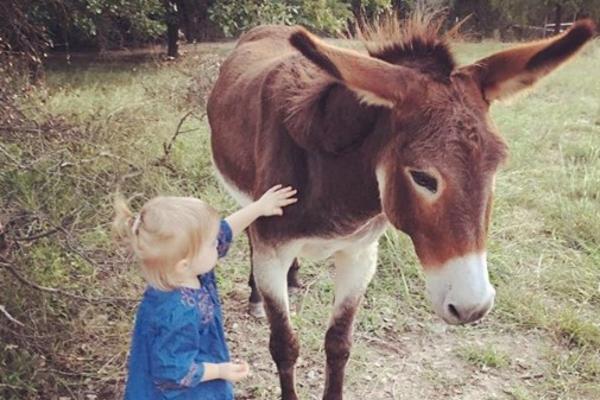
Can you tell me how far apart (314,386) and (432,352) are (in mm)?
629

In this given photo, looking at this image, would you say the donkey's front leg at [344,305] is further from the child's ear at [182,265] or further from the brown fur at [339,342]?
the child's ear at [182,265]

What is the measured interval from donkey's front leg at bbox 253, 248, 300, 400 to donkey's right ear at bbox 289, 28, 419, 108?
2.84ft

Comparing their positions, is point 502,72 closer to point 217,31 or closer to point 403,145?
point 403,145

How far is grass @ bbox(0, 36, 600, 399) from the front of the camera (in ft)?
9.41

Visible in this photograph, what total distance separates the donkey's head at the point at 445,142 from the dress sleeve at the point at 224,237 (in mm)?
476

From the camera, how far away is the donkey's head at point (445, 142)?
1754mm

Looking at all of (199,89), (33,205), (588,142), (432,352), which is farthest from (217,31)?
(432,352)

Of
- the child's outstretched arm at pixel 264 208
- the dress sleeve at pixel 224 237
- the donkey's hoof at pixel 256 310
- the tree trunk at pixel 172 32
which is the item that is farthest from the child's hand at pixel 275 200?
the tree trunk at pixel 172 32

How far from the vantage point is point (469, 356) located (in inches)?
127

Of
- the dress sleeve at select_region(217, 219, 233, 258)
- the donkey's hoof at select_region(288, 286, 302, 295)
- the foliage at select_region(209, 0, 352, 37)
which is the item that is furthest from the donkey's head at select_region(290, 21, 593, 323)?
the foliage at select_region(209, 0, 352, 37)

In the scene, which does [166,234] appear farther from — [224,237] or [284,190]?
[284,190]

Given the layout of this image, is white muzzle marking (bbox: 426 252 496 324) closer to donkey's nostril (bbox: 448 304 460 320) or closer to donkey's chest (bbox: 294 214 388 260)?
donkey's nostril (bbox: 448 304 460 320)

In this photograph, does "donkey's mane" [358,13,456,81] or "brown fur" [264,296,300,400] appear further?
"brown fur" [264,296,300,400]

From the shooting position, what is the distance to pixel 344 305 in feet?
9.04
